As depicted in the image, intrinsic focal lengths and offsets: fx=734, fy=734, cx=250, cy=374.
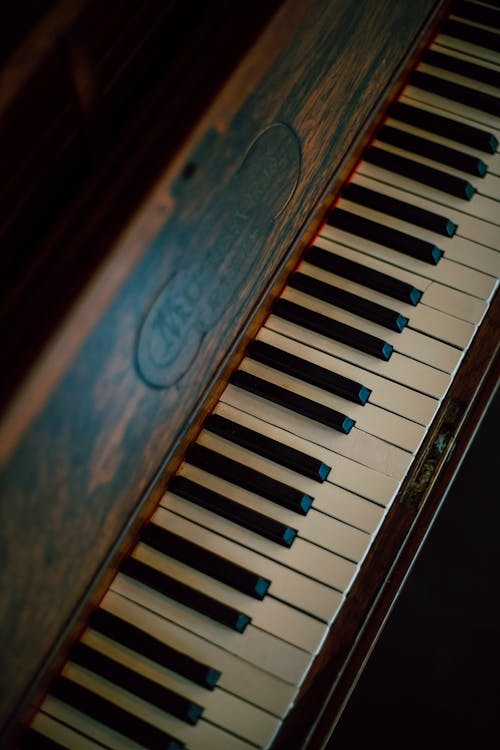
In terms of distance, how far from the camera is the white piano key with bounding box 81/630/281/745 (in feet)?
4.84

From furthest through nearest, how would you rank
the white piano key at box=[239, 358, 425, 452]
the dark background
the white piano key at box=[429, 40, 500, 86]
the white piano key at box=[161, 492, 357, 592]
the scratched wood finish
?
the dark background, the white piano key at box=[429, 40, 500, 86], the white piano key at box=[239, 358, 425, 452], the white piano key at box=[161, 492, 357, 592], the scratched wood finish

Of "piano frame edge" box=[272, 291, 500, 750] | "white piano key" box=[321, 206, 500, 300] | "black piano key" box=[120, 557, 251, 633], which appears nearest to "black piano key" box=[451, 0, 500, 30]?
"white piano key" box=[321, 206, 500, 300]

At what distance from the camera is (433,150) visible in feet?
6.29

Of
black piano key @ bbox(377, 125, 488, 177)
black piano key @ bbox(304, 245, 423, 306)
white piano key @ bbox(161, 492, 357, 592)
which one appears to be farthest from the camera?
black piano key @ bbox(377, 125, 488, 177)

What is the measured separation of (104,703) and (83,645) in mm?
122

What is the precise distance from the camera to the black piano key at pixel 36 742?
1476 millimetres

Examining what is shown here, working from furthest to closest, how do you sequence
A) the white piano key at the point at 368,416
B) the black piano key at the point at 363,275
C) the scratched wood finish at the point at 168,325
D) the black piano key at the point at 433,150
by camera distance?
the black piano key at the point at 433,150 → the black piano key at the point at 363,275 → the white piano key at the point at 368,416 → the scratched wood finish at the point at 168,325

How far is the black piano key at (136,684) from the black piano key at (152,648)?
4 centimetres

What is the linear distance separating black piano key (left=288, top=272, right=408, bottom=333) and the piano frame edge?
20 cm

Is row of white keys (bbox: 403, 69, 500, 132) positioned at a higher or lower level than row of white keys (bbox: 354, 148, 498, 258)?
higher

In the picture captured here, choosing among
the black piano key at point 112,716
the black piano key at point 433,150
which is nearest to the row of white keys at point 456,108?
the black piano key at point 433,150

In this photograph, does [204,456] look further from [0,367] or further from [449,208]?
[449,208]

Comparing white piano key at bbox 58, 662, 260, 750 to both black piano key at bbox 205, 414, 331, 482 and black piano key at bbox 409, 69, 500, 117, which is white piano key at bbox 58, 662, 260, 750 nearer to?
black piano key at bbox 205, 414, 331, 482

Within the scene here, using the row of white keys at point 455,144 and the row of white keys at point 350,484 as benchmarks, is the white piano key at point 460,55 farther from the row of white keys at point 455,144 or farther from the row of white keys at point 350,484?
Answer: the row of white keys at point 350,484
